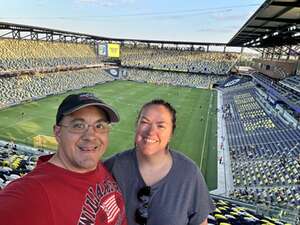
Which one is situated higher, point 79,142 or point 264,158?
point 79,142

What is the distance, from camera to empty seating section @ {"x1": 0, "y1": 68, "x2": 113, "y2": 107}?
126 feet

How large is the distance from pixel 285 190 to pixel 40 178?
17.4 metres

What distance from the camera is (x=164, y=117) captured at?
273cm

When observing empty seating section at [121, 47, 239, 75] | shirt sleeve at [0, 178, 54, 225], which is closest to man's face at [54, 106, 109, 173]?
shirt sleeve at [0, 178, 54, 225]

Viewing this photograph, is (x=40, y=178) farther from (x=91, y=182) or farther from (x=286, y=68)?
(x=286, y=68)

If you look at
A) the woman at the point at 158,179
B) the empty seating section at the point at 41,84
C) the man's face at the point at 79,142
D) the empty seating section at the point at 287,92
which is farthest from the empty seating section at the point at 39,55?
the man's face at the point at 79,142

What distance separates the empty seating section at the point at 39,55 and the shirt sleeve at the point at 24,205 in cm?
4682

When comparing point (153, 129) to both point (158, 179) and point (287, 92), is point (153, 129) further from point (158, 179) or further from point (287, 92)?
point (287, 92)

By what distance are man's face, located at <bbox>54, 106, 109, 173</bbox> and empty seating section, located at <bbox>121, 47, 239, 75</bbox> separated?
72849mm

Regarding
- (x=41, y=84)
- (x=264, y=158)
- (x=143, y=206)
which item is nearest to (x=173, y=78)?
(x=41, y=84)

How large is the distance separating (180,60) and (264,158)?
59.3m

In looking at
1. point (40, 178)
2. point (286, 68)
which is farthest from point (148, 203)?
point (286, 68)

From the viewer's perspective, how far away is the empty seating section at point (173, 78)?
67.6 meters

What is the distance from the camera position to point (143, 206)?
257cm
